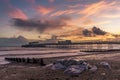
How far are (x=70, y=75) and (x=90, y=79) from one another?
7.76 ft

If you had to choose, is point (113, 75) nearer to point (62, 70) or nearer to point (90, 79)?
point (90, 79)

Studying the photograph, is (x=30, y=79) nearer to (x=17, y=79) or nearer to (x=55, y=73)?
(x=17, y=79)

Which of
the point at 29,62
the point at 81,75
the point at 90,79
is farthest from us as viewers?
the point at 29,62

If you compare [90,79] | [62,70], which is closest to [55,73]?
[62,70]

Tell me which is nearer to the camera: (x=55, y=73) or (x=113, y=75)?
(x=113, y=75)

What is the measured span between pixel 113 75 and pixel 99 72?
61.4 inches

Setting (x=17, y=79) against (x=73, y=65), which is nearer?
(x=17, y=79)

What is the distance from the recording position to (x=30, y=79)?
21.0m

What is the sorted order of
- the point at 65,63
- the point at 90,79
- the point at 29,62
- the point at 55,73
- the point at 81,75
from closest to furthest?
the point at 90,79 → the point at 81,75 → the point at 55,73 → the point at 65,63 → the point at 29,62

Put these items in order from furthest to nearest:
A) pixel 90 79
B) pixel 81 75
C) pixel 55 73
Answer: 1. pixel 55 73
2. pixel 81 75
3. pixel 90 79

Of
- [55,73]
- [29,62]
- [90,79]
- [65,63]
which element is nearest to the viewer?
[90,79]

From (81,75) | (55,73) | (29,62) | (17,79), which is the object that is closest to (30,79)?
(17,79)

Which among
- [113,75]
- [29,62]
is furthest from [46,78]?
[29,62]

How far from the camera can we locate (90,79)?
1984cm
